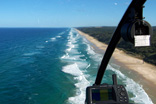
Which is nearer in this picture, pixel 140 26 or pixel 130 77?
pixel 140 26

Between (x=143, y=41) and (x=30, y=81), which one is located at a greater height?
(x=143, y=41)

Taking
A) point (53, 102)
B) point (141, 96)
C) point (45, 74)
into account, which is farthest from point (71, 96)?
point (45, 74)

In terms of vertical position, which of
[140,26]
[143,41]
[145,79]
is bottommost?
[145,79]

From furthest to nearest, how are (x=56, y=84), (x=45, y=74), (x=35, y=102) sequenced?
(x=45, y=74)
(x=56, y=84)
(x=35, y=102)

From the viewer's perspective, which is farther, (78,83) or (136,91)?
(78,83)

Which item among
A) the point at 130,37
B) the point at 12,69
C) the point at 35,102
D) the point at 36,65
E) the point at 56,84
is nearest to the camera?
the point at 130,37

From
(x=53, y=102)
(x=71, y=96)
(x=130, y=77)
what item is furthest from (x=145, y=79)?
(x=53, y=102)

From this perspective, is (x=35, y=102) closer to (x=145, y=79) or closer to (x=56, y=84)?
(x=56, y=84)

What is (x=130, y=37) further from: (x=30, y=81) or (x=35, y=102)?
(x=30, y=81)

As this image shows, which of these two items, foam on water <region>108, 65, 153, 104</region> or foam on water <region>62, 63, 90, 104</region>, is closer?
foam on water <region>108, 65, 153, 104</region>

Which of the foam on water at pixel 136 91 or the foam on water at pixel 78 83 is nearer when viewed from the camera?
the foam on water at pixel 136 91
